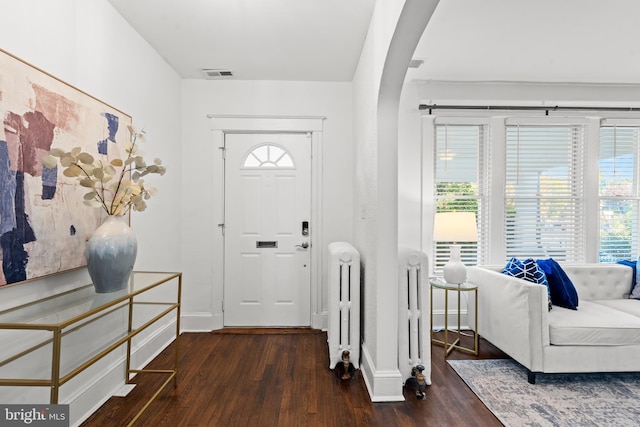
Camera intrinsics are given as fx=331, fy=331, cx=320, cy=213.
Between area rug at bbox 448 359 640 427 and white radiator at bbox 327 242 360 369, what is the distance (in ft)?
2.81

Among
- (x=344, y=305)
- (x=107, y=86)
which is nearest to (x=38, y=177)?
(x=107, y=86)

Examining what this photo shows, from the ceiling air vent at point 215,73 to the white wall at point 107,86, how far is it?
1.04ft

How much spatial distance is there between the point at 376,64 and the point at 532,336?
2221 millimetres

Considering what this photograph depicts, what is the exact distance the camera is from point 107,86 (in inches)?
89.6

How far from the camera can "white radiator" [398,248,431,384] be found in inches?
89.7

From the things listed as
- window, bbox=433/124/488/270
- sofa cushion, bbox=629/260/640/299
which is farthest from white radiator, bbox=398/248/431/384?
sofa cushion, bbox=629/260/640/299

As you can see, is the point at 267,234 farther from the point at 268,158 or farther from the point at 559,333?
the point at 559,333

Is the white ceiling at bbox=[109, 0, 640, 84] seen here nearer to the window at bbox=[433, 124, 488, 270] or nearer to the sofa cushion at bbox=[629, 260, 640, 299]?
the window at bbox=[433, 124, 488, 270]

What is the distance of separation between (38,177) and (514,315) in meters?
3.20

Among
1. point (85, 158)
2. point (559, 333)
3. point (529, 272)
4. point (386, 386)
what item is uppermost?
point (85, 158)

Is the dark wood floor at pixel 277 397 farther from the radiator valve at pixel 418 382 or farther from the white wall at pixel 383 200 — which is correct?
the white wall at pixel 383 200

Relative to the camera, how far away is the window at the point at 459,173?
3.60m

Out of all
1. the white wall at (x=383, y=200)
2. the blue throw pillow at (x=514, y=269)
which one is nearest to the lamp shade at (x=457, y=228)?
the blue throw pillow at (x=514, y=269)

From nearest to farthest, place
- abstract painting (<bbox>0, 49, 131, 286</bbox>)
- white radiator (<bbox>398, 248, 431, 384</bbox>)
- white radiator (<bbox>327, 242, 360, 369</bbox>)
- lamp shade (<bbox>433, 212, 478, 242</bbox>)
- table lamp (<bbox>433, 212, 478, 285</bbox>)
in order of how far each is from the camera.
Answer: abstract painting (<bbox>0, 49, 131, 286</bbox>) → white radiator (<bbox>398, 248, 431, 384</bbox>) → white radiator (<bbox>327, 242, 360, 369</bbox>) → table lamp (<bbox>433, 212, 478, 285</bbox>) → lamp shade (<bbox>433, 212, 478, 242</bbox>)
